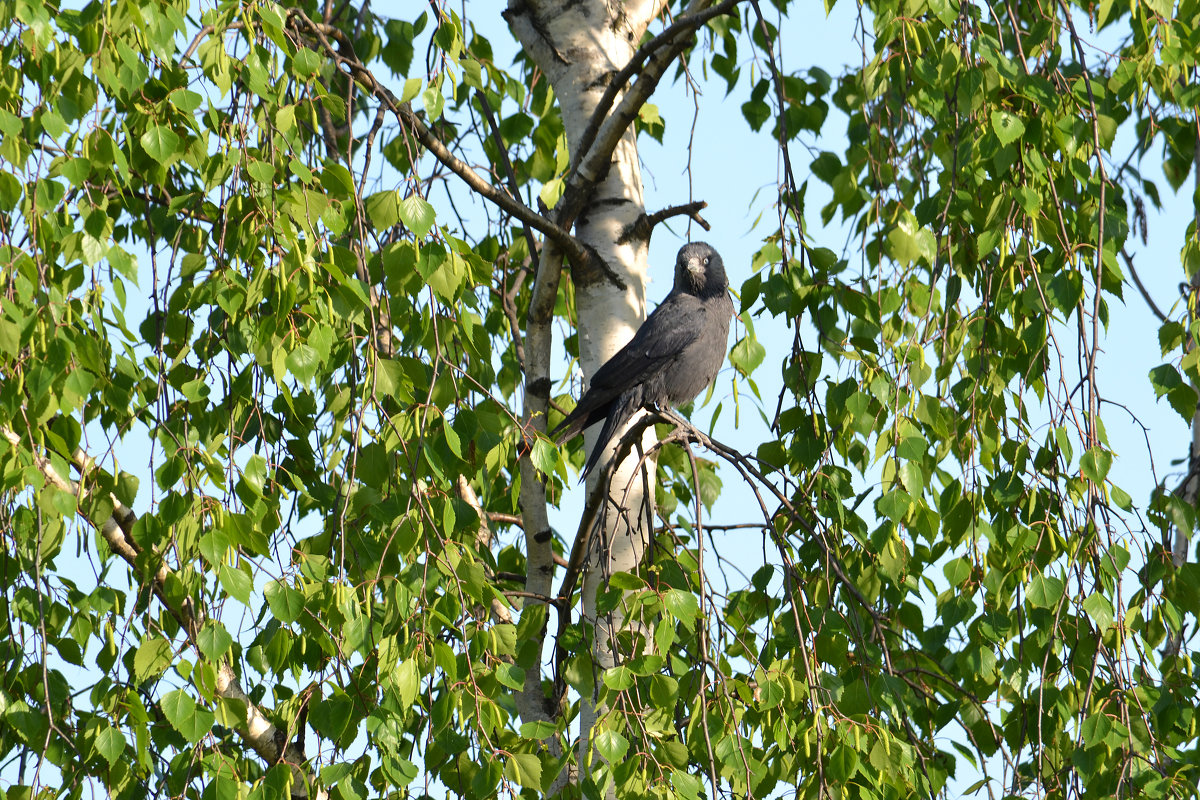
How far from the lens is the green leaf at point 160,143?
1.89 m

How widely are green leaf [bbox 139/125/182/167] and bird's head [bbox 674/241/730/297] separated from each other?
2.24 meters

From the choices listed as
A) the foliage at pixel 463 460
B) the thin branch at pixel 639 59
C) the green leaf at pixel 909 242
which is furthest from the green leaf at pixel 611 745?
the thin branch at pixel 639 59

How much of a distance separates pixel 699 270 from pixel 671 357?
552 mm

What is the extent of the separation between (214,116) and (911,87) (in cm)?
145

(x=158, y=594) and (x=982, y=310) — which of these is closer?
(x=982, y=310)

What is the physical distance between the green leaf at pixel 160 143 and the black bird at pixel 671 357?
1149 millimetres

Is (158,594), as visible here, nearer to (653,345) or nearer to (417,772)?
(417,772)

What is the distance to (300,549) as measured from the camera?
2018mm

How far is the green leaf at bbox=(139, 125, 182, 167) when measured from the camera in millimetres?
1889

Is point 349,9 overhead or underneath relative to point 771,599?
overhead

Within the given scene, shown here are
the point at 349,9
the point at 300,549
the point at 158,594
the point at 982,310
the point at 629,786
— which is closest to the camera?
the point at 629,786

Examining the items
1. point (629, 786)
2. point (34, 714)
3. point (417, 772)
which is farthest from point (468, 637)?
point (34, 714)

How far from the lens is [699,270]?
13.0 ft

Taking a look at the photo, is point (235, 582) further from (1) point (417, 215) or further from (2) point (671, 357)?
(2) point (671, 357)
